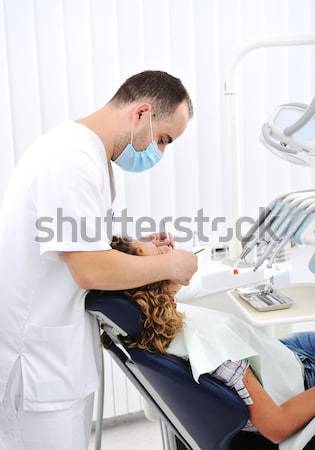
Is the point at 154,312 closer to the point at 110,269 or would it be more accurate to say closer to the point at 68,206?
the point at 110,269

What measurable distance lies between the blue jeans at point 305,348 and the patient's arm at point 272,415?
222 millimetres

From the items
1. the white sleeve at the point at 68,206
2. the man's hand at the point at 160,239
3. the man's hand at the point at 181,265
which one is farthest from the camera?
the man's hand at the point at 160,239

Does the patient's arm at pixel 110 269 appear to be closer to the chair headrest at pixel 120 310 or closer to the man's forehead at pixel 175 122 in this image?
the chair headrest at pixel 120 310

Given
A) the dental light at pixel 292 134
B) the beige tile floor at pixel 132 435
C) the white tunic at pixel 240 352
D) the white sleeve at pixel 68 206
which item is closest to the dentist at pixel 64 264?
the white sleeve at pixel 68 206

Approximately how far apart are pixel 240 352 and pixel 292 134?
1.89ft

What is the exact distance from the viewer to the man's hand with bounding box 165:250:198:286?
112 centimetres

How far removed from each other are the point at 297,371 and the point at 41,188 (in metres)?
0.87

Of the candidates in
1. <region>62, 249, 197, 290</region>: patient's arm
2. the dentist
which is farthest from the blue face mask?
<region>62, 249, 197, 290</region>: patient's arm

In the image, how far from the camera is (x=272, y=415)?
3.59ft

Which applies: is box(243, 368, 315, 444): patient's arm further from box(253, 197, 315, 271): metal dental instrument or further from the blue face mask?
the blue face mask

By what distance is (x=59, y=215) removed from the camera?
1012 millimetres

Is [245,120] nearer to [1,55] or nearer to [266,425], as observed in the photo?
[1,55]

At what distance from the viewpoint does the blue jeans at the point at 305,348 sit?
1.35 meters

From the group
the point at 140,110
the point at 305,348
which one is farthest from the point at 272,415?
the point at 140,110
